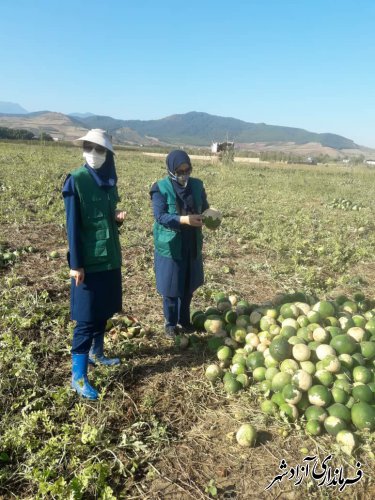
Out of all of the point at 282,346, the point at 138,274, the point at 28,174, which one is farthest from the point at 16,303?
the point at 28,174

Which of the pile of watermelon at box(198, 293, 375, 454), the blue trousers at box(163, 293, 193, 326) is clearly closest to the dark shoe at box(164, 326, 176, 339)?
the blue trousers at box(163, 293, 193, 326)

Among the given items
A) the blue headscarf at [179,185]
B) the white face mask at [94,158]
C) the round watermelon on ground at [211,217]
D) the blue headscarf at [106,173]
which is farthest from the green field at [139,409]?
the white face mask at [94,158]

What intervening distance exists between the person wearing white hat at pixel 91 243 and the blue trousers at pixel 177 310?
0.96m

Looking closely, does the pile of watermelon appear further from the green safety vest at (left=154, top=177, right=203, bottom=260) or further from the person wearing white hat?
the person wearing white hat

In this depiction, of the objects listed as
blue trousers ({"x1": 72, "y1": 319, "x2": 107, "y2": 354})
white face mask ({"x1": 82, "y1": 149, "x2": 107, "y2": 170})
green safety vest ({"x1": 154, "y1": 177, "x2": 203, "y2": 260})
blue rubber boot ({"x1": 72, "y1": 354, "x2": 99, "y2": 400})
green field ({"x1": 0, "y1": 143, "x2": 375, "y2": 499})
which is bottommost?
green field ({"x1": 0, "y1": 143, "x2": 375, "y2": 499})

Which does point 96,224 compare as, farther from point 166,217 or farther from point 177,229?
point 177,229

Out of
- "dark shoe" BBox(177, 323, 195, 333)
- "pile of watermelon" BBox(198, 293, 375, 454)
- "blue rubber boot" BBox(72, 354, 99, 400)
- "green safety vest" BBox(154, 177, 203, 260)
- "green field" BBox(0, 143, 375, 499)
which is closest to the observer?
"green field" BBox(0, 143, 375, 499)

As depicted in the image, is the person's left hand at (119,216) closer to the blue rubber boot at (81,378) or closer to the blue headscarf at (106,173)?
the blue headscarf at (106,173)

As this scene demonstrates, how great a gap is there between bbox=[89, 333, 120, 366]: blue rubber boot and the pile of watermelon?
1.03 m

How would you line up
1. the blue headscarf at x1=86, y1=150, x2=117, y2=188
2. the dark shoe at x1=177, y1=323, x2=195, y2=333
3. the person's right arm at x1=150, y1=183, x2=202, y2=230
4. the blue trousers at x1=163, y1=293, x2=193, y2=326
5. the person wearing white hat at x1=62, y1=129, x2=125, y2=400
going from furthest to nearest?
the dark shoe at x1=177, y1=323, x2=195, y2=333
the blue trousers at x1=163, y1=293, x2=193, y2=326
the person's right arm at x1=150, y1=183, x2=202, y2=230
the blue headscarf at x1=86, y1=150, x2=117, y2=188
the person wearing white hat at x1=62, y1=129, x2=125, y2=400

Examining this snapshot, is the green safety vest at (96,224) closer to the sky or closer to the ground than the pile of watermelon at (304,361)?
closer to the sky

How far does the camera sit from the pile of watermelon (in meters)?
3.39

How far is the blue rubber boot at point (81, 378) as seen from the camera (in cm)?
375

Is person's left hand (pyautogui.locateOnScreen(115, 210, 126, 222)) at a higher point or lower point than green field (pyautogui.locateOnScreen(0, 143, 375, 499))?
higher
